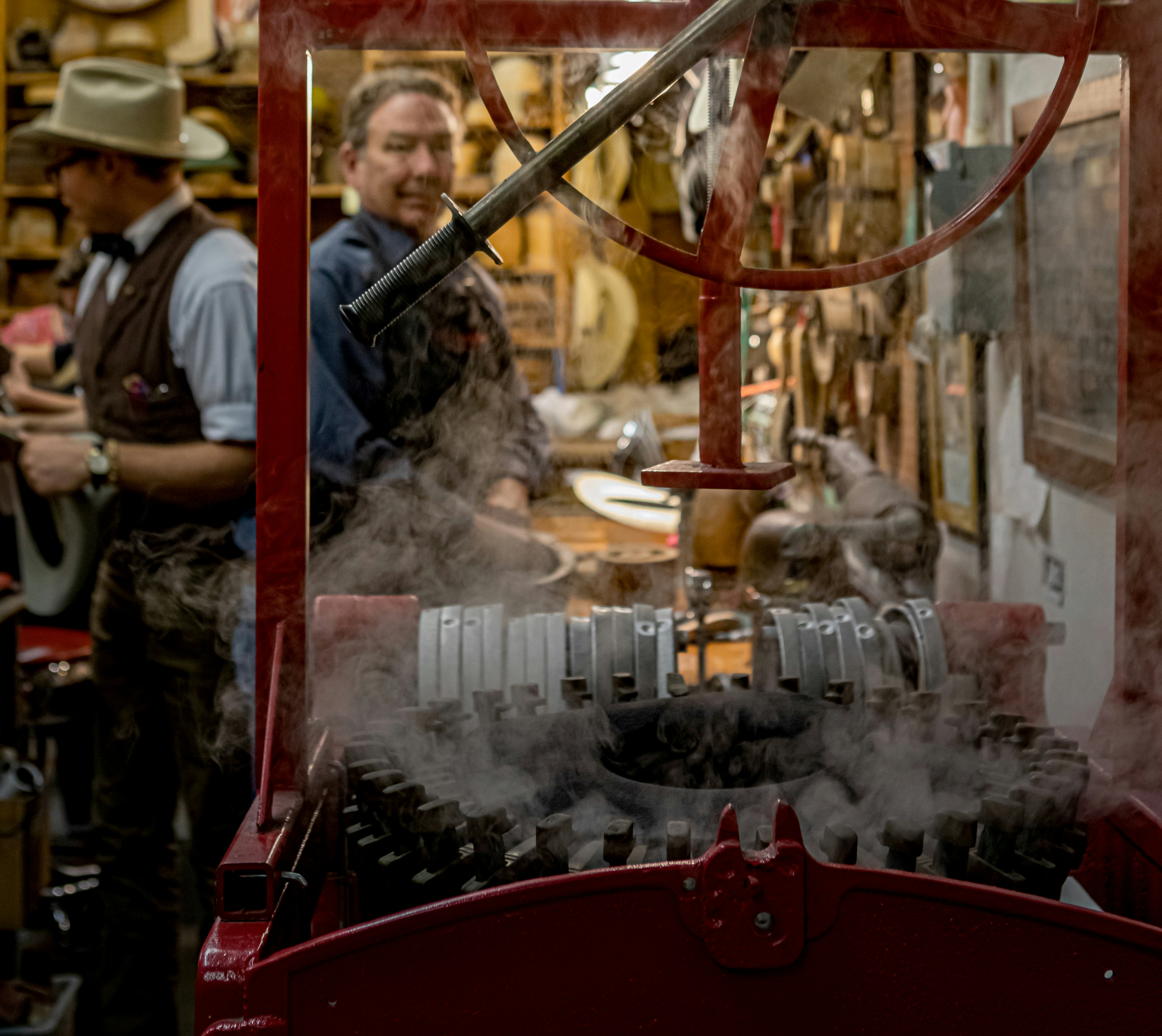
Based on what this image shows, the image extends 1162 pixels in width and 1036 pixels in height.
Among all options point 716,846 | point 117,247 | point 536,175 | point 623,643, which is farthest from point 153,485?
point 716,846

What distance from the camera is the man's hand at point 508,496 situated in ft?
9.31

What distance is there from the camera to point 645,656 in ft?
4.66

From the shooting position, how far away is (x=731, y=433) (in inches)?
42.3

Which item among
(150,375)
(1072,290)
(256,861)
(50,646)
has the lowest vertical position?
(50,646)

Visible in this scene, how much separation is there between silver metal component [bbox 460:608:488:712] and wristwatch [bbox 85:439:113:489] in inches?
Answer: 51.2

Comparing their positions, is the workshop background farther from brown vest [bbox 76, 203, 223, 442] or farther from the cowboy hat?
brown vest [bbox 76, 203, 223, 442]

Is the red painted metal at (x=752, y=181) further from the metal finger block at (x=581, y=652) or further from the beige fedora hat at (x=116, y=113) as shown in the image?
the beige fedora hat at (x=116, y=113)

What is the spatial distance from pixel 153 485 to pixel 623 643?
1.33 metres

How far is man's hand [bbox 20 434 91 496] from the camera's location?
2398 millimetres

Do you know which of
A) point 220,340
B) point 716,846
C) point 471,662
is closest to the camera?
point 716,846

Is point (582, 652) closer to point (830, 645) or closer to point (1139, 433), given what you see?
point (830, 645)

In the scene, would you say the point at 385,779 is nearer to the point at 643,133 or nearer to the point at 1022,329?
the point at 1022,329

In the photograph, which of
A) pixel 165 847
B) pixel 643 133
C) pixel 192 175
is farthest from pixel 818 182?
pixel 165 847

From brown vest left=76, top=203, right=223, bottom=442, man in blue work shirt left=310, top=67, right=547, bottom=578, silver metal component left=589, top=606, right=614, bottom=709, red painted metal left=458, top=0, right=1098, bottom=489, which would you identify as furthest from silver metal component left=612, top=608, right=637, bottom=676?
brown vest left=76, top=203, right=223, bottom=442
